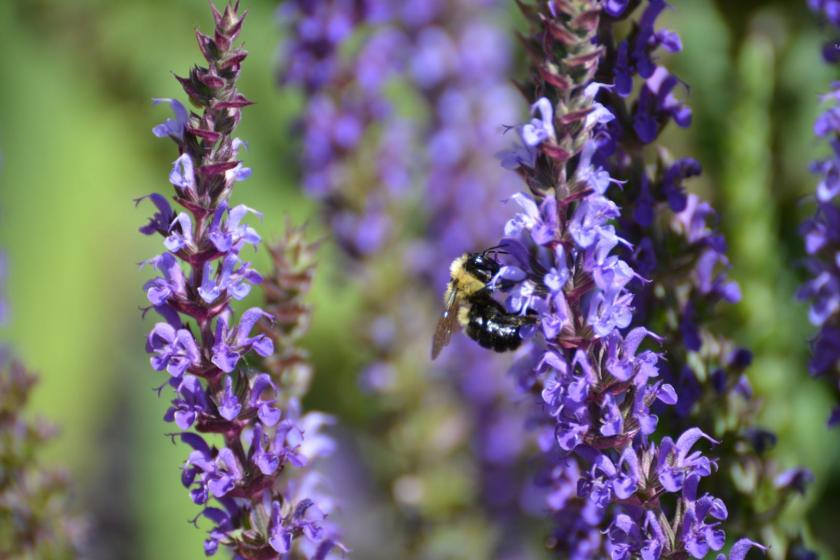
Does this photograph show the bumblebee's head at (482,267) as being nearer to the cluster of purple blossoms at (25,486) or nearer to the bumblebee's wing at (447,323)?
the bumblebee's wing at (447,323)

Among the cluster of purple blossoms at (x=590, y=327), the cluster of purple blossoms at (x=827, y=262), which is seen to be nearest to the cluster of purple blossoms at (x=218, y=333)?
the cluster of purple blossoms at (x=590, y=327)

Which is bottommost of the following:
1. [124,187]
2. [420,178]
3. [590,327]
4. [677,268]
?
[590,327]

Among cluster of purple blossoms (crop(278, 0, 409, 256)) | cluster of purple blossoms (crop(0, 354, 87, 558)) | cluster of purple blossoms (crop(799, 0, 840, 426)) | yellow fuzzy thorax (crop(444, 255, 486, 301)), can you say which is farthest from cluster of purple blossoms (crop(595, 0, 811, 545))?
cluster of purple blossoms (crop(278, 0, 409, 256))

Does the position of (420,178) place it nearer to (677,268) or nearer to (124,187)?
(124,187)

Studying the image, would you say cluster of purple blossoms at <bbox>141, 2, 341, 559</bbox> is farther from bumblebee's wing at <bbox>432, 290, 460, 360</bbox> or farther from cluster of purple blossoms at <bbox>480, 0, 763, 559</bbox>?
bumblebee's wing at <bbox>432, 290, 460, 360</bbox>

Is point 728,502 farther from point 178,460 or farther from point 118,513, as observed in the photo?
point 118,513

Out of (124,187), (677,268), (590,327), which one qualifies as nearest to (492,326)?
(677,268)
